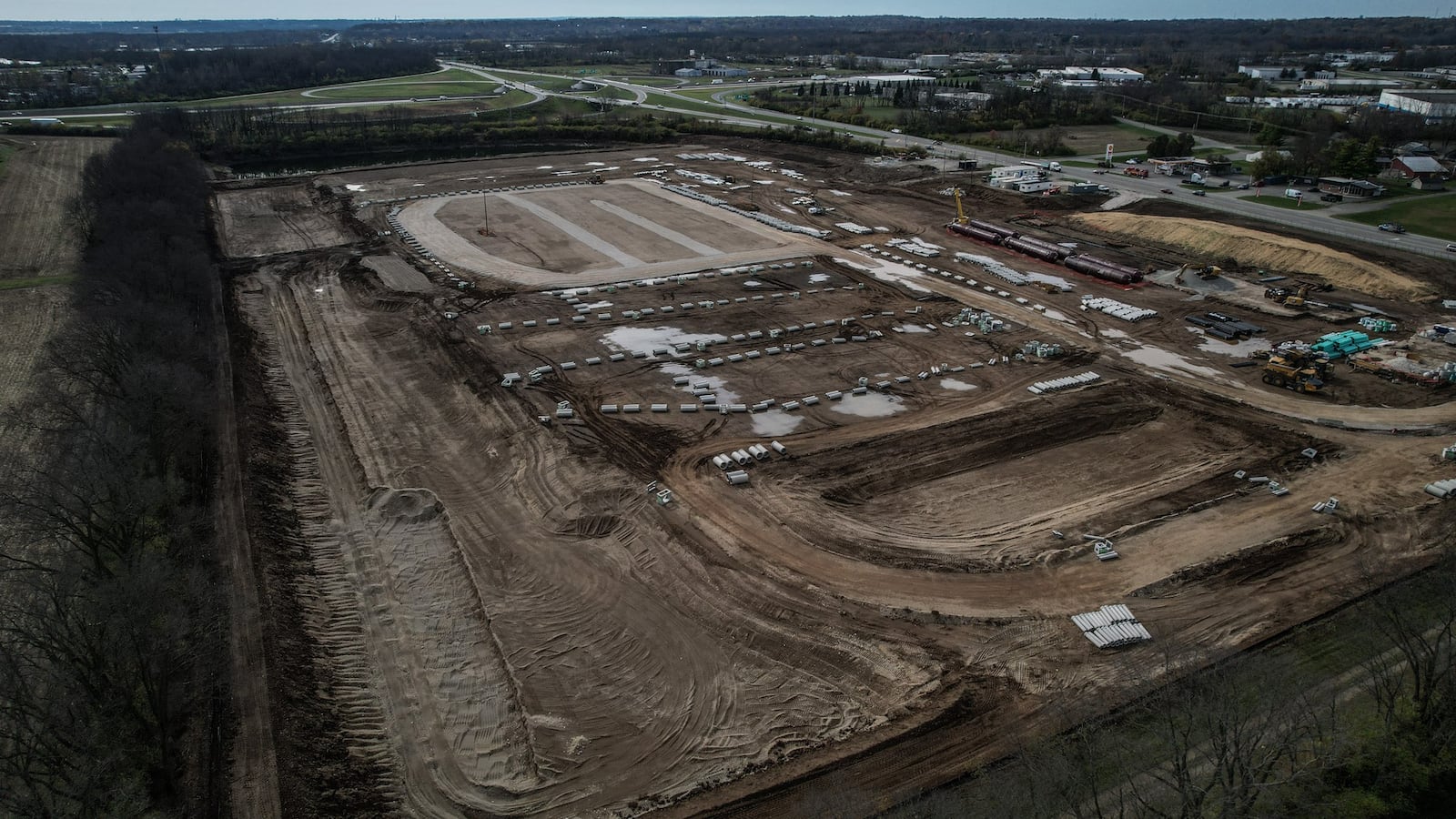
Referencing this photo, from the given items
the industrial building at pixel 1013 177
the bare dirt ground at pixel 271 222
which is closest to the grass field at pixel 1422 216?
the industrial building at pixel 1013 177

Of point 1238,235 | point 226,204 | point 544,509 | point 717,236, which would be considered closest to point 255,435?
point 544,509

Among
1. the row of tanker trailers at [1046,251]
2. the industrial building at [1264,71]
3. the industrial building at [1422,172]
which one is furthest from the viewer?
the industrial building at [1264,71]

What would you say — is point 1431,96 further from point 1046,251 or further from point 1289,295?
point 1046,251

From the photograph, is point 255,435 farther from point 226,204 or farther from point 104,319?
point 226,204

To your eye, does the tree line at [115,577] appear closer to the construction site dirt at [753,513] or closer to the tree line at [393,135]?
the construction site dirt at [753,513]

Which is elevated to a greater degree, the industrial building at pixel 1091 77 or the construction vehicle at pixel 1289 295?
the industrial building at pixel 1091 77

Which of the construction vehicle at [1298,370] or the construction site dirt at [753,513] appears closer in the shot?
the construction site dirt at [753,513]
